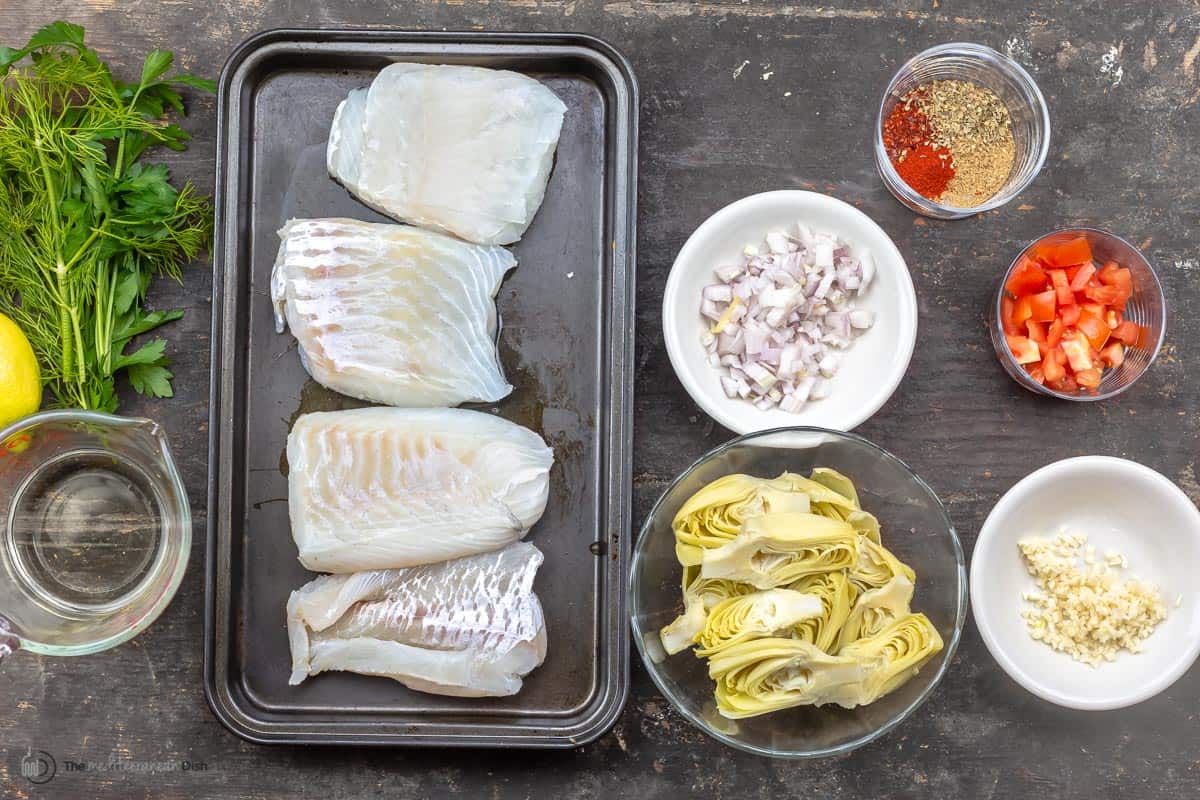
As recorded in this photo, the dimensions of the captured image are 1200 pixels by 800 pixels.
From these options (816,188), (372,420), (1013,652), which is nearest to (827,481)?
(1013,652)

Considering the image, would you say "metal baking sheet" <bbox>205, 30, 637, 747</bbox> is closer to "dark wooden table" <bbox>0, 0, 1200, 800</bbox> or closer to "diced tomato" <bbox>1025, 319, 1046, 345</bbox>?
"dark wooden table" <bbox>0, 0, 1200, 800</bbox>

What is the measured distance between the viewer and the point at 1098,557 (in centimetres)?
203

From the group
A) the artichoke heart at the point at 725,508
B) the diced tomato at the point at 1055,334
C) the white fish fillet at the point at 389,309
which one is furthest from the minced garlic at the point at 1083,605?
the white fish fillet at the point at 389,309

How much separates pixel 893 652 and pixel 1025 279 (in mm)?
908

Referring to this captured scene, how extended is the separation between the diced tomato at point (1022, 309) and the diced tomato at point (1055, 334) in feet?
0.18

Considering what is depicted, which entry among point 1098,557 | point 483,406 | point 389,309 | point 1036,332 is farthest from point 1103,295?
point 389,309

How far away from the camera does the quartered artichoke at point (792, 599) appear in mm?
1625

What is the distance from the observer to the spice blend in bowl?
2051 millimetres

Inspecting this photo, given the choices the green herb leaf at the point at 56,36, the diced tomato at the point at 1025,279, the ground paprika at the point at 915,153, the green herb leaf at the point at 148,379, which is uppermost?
the green herb leaf at the point at 56,36

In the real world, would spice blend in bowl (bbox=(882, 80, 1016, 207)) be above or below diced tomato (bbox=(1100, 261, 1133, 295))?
above

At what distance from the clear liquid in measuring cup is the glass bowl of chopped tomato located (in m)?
1.95

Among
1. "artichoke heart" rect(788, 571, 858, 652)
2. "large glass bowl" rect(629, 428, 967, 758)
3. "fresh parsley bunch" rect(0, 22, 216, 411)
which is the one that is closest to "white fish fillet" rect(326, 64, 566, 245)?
"fresh parsley bunch" rect(0, 22, 216, 411)

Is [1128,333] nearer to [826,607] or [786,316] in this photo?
[786,316]

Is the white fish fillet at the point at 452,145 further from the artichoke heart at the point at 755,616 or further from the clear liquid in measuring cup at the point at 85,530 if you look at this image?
the artichoke heart at the point at 755,616
